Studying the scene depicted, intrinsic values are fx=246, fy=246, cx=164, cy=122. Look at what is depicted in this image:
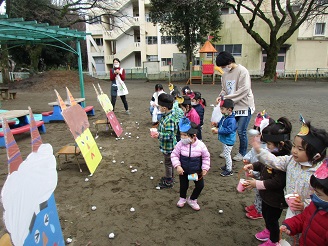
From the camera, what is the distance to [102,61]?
106ft

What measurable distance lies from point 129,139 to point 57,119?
3.57 m

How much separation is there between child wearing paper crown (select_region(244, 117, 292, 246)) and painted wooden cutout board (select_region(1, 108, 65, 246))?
1.80 metres

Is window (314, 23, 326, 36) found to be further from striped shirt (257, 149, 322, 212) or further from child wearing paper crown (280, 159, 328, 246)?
child wearing paper crown (280, 159, 328, 246)

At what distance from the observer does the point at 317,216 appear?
5.41 feet

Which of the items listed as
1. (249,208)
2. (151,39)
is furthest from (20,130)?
(151,39)

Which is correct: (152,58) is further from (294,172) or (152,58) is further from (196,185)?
(294,172)

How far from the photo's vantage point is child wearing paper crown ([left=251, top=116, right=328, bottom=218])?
184cm

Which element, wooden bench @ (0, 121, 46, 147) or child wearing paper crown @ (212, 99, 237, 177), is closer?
child wearing paper crown @ (212, 99, 237, 177)

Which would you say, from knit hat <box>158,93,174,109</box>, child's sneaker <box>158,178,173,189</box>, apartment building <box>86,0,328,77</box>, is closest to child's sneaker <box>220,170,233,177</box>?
child's sneaker <box>158,178,173,189</box>

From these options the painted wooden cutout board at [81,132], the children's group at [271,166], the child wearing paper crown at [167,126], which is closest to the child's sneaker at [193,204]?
the children's group at [271,166]

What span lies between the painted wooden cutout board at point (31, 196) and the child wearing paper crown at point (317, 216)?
184 cm

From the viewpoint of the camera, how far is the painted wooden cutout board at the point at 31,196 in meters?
1.54

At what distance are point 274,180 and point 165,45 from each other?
28729mm

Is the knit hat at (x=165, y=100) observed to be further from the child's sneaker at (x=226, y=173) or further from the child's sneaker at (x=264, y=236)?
the child's sneaker at (x=264, y=236)
